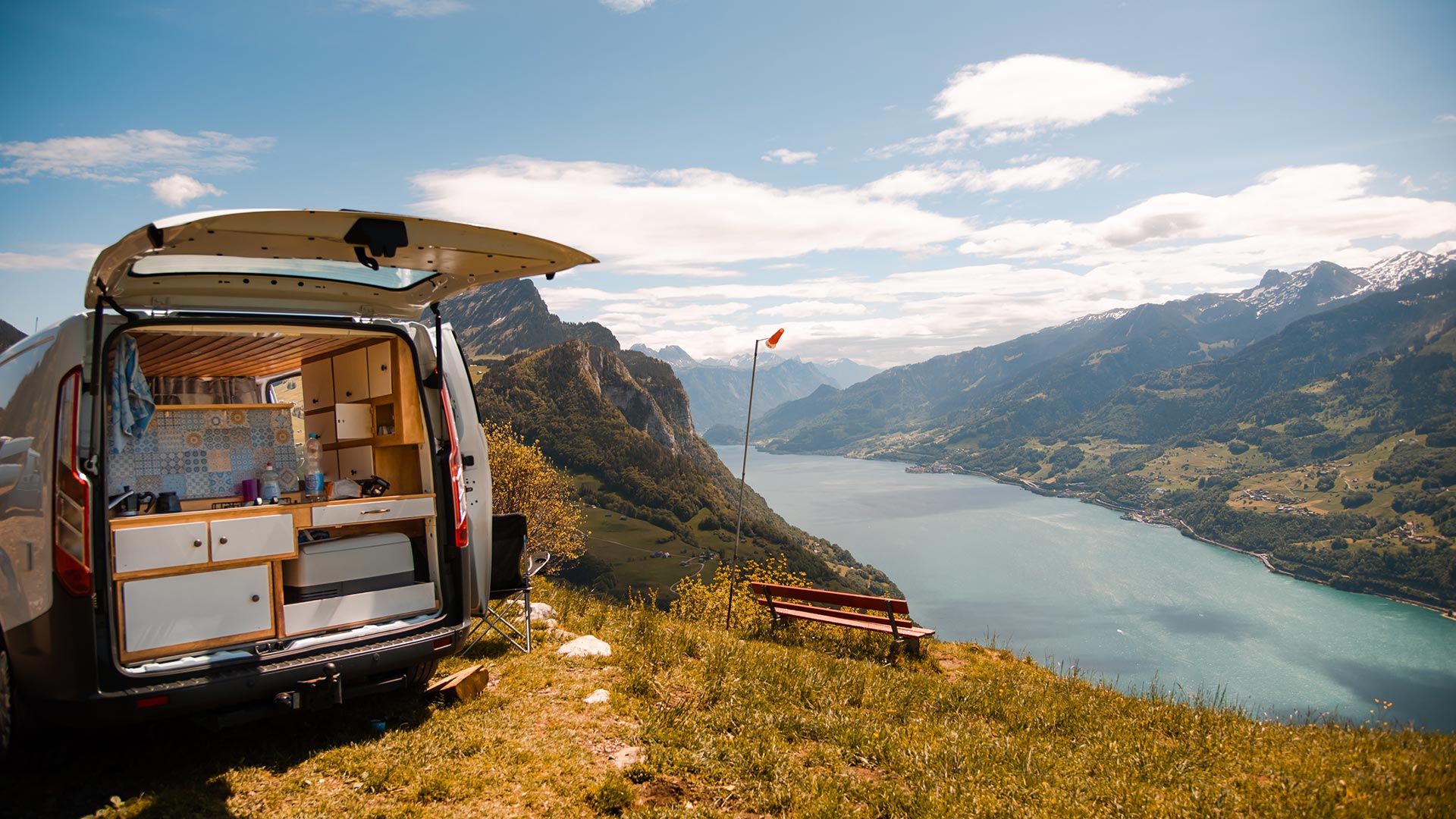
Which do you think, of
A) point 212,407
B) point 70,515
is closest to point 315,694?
point 70,515

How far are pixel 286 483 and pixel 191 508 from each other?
2.22ft

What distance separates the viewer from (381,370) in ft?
19.6

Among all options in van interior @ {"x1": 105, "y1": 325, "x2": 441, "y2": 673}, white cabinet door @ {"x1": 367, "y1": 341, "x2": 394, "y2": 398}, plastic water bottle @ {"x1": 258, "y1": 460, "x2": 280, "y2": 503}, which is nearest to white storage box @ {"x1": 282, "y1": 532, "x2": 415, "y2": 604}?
van interior @ {"x1": 105, "y1": 325, "x2": 441, "y2": 673}

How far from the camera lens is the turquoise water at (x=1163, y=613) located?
76500 millimetres

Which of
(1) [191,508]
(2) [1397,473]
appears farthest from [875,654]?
(2) [1397,473]

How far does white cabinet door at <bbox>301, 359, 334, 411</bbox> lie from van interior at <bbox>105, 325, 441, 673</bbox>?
26 mm

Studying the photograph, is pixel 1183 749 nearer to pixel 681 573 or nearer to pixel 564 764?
pixel 564 764

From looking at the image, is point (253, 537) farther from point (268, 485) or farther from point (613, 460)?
point (613, 460)

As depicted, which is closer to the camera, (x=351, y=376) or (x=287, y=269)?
(x=287, y=269)

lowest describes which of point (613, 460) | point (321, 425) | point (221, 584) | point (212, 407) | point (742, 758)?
point (613, 460)

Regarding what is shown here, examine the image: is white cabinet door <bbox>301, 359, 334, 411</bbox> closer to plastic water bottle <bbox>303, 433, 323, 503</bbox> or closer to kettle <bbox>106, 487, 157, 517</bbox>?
plastic water bottle <bbox>303, 433, 323, 503</bbox>

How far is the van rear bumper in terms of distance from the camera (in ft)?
12.1

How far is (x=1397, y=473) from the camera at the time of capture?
16125 centimetres

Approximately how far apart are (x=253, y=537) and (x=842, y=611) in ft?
21.8
